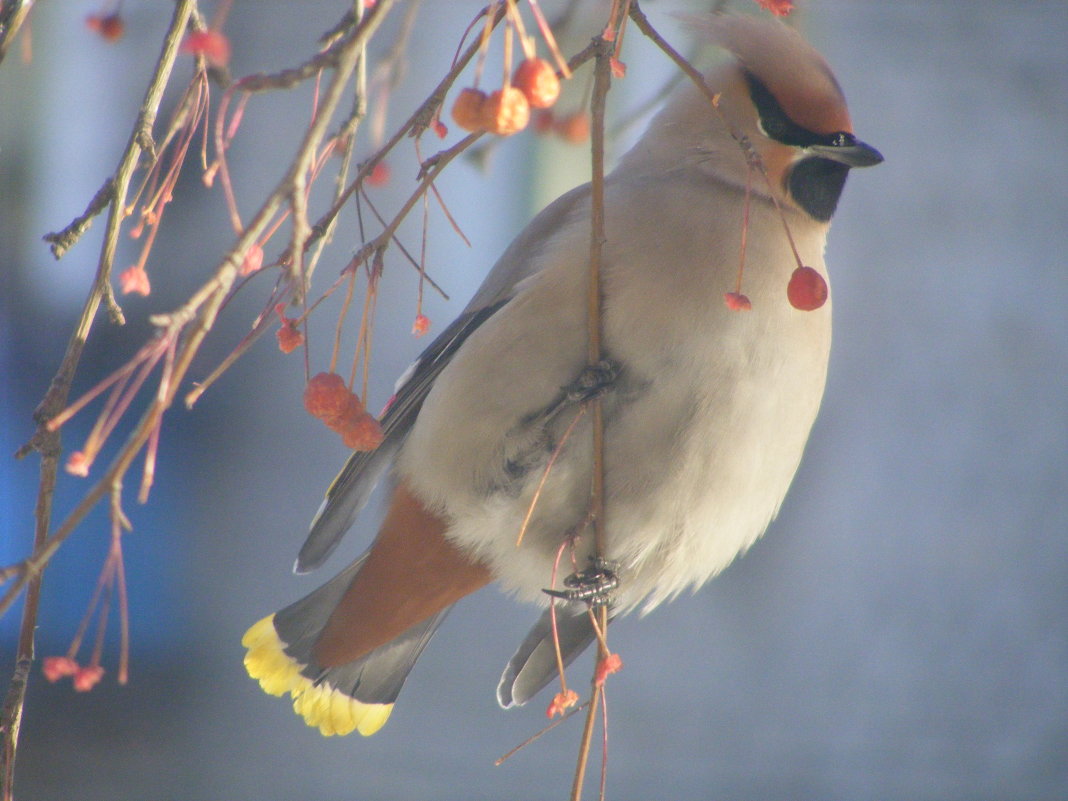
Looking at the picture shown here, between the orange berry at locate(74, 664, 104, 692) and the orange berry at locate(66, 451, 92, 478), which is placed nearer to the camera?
the orange berry at locate(66, 451, 92, 478)

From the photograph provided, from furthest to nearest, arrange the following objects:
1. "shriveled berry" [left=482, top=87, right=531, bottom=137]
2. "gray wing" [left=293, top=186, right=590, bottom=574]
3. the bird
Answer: "gray wing" [left=293, top=186, right=590, bottom=574], the bird, "shriveled berry" [left=482, top=87, right=531, bottom=137]

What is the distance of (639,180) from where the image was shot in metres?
1.79

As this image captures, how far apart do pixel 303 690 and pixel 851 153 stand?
134cm

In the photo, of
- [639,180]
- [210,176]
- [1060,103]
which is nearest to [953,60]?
[1060,103]

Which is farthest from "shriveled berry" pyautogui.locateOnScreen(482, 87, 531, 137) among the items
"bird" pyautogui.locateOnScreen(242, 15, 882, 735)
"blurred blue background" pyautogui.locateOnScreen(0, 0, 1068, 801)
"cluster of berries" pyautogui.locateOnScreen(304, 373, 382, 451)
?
"blurred blue background" pyautogui.locateOnScreen(0, 0, 1068, 801)

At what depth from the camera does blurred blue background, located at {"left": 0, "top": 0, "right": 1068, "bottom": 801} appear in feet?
13.2

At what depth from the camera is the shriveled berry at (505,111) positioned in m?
1.02

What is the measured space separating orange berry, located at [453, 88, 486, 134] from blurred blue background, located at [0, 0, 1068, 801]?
9.69 ft

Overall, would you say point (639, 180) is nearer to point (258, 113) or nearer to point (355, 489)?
point (355, 489)

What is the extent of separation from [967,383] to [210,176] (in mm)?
3553

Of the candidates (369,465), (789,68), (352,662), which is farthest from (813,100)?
(352,662)

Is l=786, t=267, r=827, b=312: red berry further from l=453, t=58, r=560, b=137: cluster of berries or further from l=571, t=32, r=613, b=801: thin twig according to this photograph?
l=453, t=58, r=560, b=137: cluster of berries

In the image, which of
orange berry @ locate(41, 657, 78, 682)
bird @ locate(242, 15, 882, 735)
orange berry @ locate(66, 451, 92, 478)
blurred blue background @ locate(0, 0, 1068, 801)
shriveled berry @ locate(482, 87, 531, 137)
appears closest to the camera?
orange berry @ locate(66, 451, 92, 478)

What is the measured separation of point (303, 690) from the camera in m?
2.10
